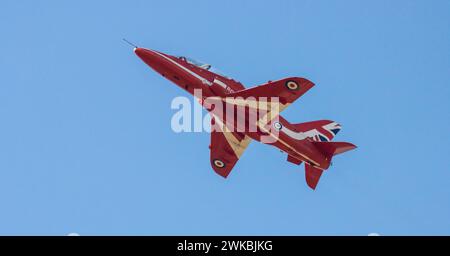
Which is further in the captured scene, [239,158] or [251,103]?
[239,158]

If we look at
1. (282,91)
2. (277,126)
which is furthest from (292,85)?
(277,126)

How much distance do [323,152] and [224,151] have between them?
5.88 meters

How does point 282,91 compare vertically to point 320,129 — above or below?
below

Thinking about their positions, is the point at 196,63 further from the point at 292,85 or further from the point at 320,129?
the point at 320,129

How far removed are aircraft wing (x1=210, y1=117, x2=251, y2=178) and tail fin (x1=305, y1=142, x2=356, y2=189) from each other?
13.5 ft

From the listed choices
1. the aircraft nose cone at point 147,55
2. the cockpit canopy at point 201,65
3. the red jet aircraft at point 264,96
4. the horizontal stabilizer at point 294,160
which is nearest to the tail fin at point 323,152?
the red jet aircraft at point 264,96

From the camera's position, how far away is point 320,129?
3750cm

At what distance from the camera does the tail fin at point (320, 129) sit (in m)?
36.7

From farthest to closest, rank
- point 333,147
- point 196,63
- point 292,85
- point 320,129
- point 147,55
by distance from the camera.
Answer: point 320,129, point 196,63, point 333,147, point 147,55, point 292,85

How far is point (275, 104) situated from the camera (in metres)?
34.2

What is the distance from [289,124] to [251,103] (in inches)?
101

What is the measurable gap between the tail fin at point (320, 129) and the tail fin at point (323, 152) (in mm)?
1385
